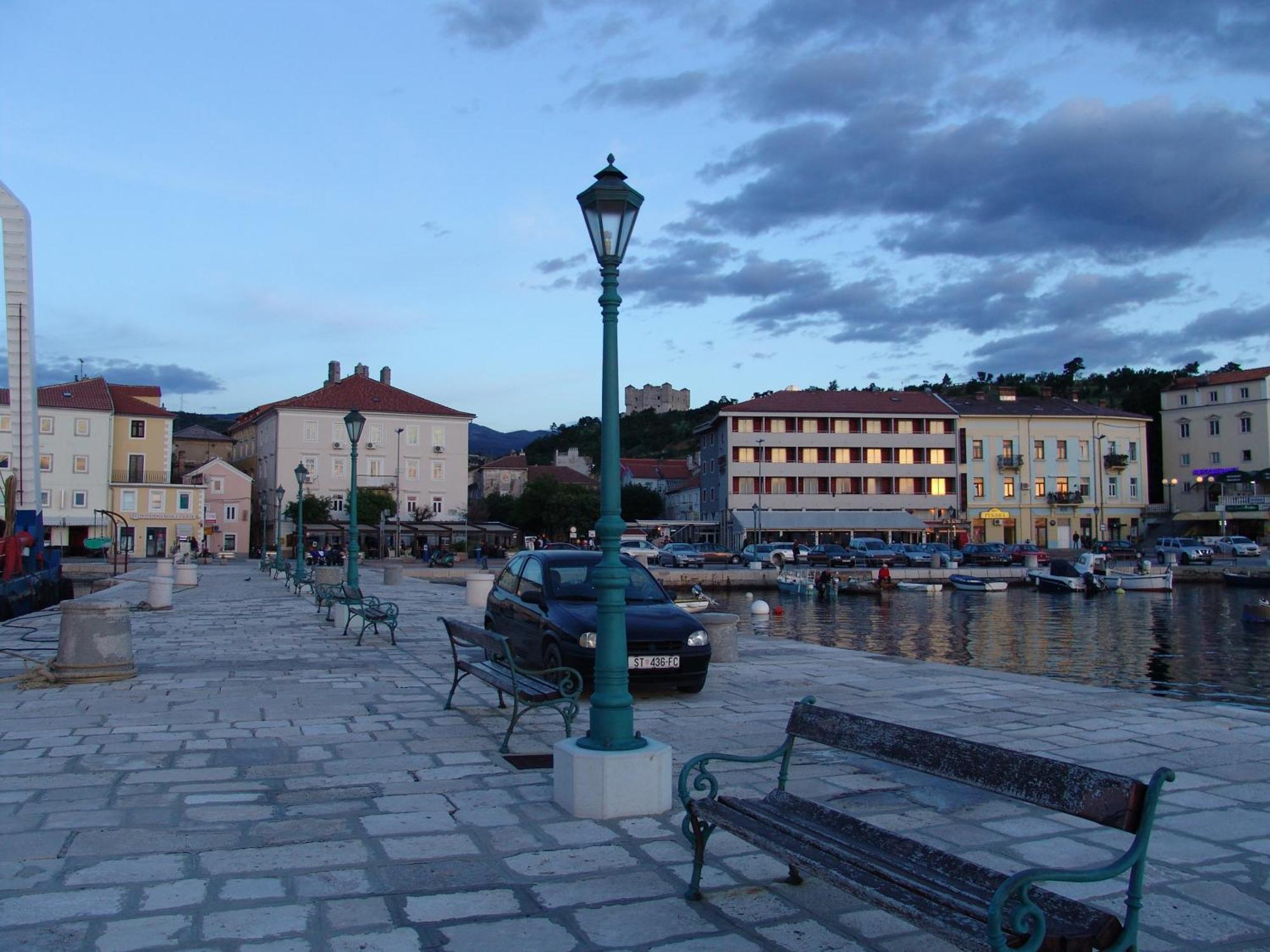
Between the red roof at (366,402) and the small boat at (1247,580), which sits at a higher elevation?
the red roof at (366,402)

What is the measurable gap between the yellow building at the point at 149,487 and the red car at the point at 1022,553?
5489 centimetres

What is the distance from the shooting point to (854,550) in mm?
59500

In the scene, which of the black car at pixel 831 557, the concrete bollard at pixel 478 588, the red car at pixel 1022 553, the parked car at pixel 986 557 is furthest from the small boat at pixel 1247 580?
the concrete bollard at pixel 478 588

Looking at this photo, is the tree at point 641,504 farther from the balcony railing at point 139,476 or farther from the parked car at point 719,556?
the balcony railing at point 139,476

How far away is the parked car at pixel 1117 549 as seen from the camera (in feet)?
221

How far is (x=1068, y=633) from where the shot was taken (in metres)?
29.7

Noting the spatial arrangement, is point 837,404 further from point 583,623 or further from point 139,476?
point 583,623

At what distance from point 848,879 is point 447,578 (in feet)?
152

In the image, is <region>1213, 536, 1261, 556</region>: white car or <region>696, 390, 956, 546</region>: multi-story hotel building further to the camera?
<region>696, 390, 956, 546</region>: multi-story hotel building

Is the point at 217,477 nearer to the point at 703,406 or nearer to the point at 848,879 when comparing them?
the point at 848,879

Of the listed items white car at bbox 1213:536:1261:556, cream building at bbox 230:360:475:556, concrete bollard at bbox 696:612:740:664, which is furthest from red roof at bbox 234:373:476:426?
concrete bollard at bbox 696:612:740:664

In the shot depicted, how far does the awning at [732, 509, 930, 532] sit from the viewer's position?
244 ft

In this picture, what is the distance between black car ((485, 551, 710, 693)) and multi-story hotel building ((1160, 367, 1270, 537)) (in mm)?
80446

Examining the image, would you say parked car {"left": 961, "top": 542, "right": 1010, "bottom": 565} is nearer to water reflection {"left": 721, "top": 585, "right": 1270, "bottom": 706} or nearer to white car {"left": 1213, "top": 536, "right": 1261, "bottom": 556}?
water reflection {"left": 721, "top": 585, "right": 1270, "bottom": 706}
